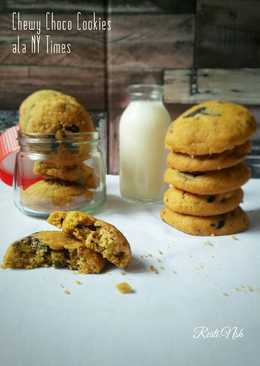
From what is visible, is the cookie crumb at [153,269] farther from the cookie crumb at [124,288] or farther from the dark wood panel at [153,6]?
the dark wood panel at [153,6]

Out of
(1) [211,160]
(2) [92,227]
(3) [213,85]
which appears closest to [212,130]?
(1) [211,160]

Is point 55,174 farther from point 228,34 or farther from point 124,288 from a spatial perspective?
point 228,34

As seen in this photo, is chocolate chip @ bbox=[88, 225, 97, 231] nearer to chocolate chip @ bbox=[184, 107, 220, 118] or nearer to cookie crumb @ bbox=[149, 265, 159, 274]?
cookie crumb @ bbox=[149, 265, 159, 274]

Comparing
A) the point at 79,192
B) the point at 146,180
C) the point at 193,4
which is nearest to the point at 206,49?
the point at 193,4

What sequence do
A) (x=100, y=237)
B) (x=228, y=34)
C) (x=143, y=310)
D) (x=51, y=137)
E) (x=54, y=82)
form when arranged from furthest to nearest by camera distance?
(x=54, y=82)
(x=228, y=34)
(x=51, y=137)
(x=100, y=237)
(x=143, y=310)

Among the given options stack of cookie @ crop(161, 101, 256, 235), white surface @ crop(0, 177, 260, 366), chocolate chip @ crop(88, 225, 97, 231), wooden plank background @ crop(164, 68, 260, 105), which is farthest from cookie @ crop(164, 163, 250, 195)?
wooden plank background @ crop(164, 68, 260, 105)

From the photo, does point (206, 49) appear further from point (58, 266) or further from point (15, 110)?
point (58, 266)
